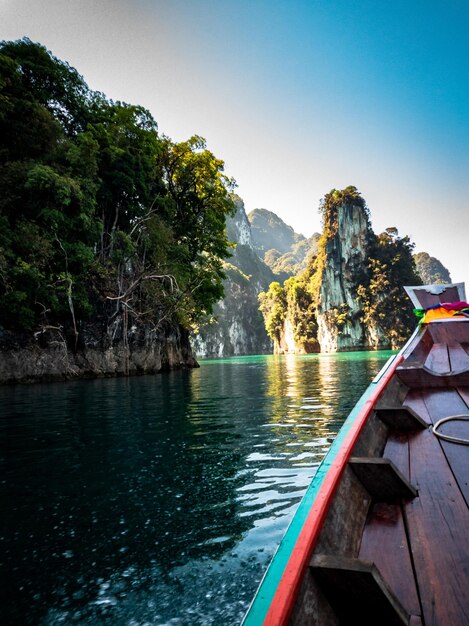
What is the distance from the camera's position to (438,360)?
15.6 feet

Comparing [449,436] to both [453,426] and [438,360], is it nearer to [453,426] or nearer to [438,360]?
[453,426]

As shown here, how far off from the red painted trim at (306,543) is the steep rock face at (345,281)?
59242mm

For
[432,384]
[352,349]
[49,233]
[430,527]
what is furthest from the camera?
[352,349]

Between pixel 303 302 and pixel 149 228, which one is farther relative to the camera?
pixel 303 302

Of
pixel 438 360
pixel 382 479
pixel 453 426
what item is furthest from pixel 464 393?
pixel 382 479

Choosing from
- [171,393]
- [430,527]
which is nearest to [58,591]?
[430,527]

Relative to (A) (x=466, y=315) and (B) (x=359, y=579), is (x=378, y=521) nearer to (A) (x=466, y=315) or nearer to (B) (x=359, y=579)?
(B) (x=359, y=579)

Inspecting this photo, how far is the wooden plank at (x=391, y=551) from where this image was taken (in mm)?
1273

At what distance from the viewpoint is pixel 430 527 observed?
64.1 inches

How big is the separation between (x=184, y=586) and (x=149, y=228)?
19.8m

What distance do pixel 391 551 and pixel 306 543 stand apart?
540 mm

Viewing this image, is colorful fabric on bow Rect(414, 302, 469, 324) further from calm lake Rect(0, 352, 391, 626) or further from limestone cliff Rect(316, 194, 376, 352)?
limestone cliff Rect(316, 194, 376, 352)

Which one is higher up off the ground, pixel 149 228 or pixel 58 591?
pixel 149 228

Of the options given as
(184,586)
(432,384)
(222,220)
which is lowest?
(184,586)
